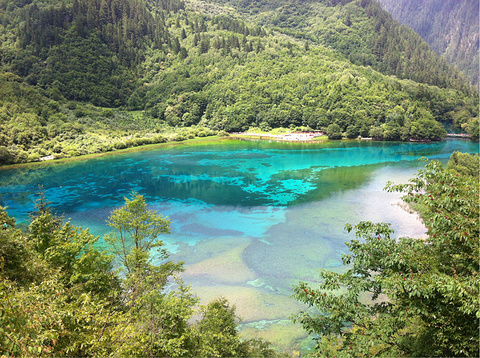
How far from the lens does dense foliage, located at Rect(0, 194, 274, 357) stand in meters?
8.08

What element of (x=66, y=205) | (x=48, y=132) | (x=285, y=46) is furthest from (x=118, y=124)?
(x=285, y=46)

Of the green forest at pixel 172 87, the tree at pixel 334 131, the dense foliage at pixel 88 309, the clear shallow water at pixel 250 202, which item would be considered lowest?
the clear shallow water at pixel 250 202

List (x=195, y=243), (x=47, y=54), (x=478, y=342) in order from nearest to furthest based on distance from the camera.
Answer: (x=478, y=342) → (x=195, y=243) → (x=47, y=54)

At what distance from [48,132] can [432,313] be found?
101m

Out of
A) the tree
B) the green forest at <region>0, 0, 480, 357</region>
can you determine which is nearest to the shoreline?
the tree

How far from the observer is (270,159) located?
7888 centimetres

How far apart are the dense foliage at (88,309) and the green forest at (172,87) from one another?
7052cm

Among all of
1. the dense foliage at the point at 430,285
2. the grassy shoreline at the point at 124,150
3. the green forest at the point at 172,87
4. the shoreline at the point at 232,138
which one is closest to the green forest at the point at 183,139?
the dense foliage at the point at 430,285

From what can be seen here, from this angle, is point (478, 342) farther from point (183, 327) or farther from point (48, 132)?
point (48, 132)

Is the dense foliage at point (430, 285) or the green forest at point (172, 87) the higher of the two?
the green forest at point (172, 87)

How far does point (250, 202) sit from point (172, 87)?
11717 cm

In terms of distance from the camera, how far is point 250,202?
163 feet

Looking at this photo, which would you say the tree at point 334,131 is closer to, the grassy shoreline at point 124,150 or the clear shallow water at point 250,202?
the clear shallow water at point 250,202

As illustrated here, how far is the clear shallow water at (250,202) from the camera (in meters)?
28.6
